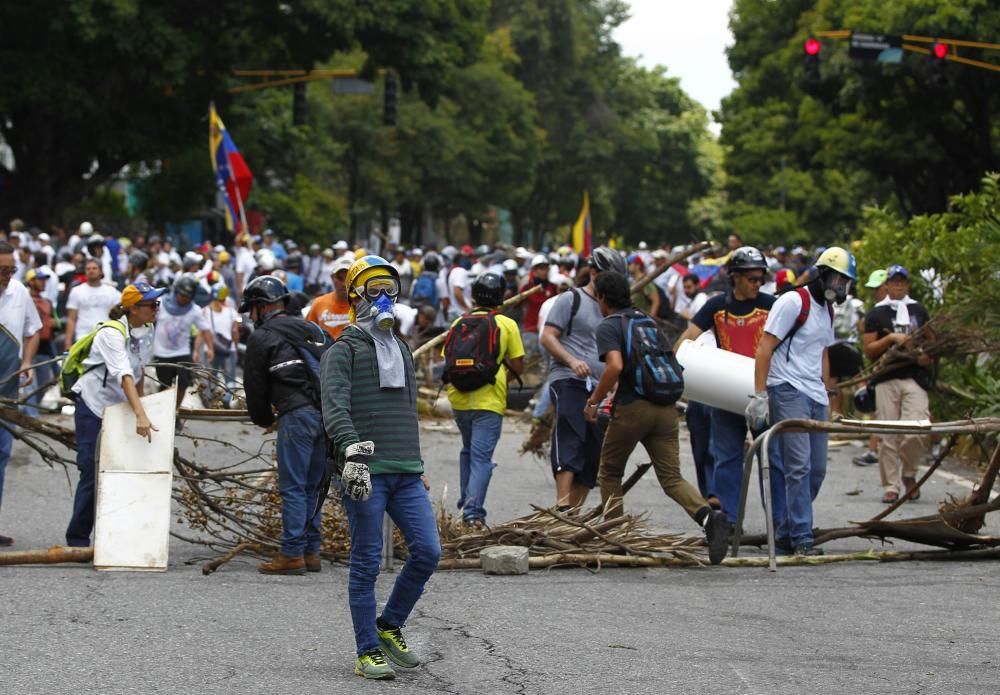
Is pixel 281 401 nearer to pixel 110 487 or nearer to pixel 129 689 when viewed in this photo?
pixel 110 487

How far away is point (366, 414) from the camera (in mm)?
6945

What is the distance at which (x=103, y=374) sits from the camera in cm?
977

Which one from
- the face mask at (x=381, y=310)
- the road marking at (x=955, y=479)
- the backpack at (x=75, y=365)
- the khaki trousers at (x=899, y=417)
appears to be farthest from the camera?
the road marking at (x=955, y=479)

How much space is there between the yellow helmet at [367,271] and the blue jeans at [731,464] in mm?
3739

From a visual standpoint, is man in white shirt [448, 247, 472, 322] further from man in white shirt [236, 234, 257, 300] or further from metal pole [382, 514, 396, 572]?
metal pole [382, 514, 396, 572]

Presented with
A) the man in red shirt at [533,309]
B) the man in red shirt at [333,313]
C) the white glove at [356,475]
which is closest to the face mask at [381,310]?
the white glove at [356,475]

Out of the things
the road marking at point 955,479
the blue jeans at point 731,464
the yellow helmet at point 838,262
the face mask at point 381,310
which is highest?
the yellow helmet at point 838,262

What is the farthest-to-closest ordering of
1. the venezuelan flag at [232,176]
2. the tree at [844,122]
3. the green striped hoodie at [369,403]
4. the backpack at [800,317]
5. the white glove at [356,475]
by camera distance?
the tree at [844,122], the venezuelan flag at [232,176], the backpack at [800,317], the green striped hoodie at [369,403], the white glove at [356,475]

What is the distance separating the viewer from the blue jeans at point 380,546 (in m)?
6.78

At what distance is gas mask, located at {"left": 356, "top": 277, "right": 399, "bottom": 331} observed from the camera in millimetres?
7020

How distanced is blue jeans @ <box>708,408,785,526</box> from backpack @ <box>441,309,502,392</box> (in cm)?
141

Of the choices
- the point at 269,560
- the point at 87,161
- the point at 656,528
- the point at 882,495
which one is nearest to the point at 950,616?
the point at 656,528

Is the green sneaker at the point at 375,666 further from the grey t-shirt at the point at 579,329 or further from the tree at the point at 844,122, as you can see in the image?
Result: the tree at the point at 844,122

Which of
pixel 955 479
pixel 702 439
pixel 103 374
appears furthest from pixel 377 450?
pixel 955 479
